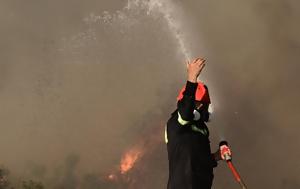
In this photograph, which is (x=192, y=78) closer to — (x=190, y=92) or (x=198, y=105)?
(x=190, y=92)

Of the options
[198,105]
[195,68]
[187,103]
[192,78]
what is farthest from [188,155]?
[195,68]

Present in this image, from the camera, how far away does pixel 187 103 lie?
5547mm

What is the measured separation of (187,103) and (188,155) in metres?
0.88

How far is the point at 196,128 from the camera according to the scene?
245 inches

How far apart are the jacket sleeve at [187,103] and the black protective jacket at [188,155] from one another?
0.25m

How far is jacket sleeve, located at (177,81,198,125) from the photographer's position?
550 cm

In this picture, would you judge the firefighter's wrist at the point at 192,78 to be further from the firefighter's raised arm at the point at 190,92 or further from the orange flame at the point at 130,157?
the orange flame at the point at 130,157

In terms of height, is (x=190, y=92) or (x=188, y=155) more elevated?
(x=190, y=92)

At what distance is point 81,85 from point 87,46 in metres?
3.82

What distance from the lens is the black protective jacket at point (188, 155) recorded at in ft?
20.0

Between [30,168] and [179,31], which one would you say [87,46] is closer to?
[179,31]

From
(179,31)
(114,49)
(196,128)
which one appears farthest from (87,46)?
(196,128)

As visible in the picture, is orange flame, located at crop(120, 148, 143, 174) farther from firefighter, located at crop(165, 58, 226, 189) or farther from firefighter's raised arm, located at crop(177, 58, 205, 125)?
firefighter's raised arm, located at crop(177, 58, 205, 125)

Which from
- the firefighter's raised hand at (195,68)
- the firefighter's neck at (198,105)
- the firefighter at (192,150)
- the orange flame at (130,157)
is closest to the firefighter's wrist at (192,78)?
the firefighter's raised hand at (195,68)
